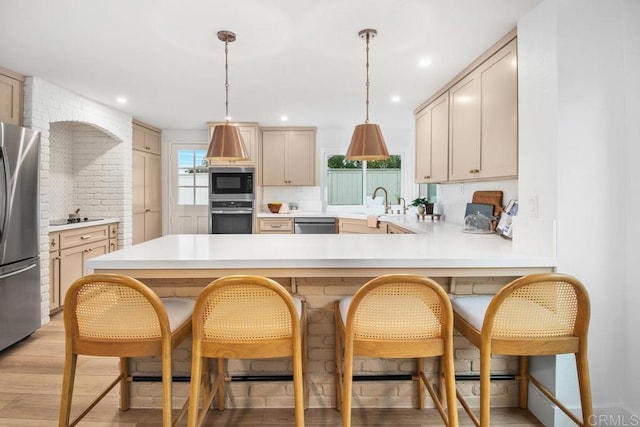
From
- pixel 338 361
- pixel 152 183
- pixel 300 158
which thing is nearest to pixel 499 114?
pixel 338 361

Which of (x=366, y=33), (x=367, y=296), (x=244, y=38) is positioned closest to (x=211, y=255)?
(x=367, y=296)

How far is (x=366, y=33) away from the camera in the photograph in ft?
7.73

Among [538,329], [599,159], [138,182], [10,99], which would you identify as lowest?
[538,329]

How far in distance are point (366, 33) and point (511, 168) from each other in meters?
1.26

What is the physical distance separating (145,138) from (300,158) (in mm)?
2257

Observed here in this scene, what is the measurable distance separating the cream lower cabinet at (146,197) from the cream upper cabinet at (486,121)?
4139 millimetres

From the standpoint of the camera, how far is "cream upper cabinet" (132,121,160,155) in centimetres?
507

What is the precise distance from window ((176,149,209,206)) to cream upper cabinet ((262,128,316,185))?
3.76 ft

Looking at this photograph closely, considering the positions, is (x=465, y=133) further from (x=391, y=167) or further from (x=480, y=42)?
(x=391, y=167)

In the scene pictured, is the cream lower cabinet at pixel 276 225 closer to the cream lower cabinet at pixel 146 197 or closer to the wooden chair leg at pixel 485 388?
the cream lower cabinet at pixel 146 197

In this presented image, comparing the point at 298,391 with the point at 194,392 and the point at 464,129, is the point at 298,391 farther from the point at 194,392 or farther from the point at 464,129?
the point at 464,129

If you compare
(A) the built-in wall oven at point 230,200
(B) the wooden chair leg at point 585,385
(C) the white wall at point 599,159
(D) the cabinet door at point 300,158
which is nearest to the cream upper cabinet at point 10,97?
(A) the built-in wall oven at point 230,200

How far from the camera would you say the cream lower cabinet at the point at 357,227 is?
458 cm

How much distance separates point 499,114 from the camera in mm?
2480
